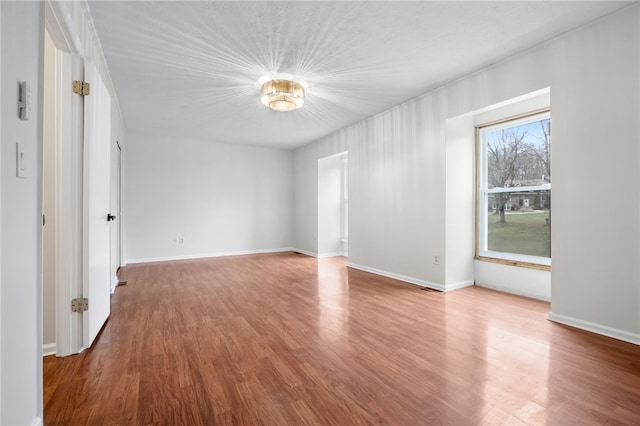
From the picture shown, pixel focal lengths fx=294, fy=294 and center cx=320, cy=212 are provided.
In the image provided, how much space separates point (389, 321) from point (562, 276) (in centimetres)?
160

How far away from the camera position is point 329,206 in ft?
21.5

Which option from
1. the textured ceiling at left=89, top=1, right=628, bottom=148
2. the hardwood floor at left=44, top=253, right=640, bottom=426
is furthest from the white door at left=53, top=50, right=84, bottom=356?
the textured ceiling at left=89, top=1, right=628, bottom=148

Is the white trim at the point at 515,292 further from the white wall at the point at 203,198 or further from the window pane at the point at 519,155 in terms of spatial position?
the white wall at the point at 203,198

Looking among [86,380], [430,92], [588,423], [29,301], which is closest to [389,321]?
[588,423]

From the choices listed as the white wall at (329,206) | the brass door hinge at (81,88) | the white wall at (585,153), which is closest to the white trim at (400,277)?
the white wall at (585,153)

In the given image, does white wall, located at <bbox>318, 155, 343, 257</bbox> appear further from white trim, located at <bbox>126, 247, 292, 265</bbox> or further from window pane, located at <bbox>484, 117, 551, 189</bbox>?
window pane, located at <bbox>484, 117, 551, 189</bbox>

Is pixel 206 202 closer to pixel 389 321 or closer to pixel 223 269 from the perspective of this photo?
pixel 223 269

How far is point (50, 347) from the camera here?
2.09 m

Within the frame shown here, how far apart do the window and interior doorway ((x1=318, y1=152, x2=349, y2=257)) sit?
9.50 ft

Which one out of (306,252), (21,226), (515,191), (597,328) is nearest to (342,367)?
(21,226)

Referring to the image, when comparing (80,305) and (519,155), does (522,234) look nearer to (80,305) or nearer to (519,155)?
(519,155)

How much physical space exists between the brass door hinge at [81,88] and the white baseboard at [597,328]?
429 centimetres

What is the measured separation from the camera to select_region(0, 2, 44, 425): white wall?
3.33ft

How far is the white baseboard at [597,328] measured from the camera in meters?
2.24
